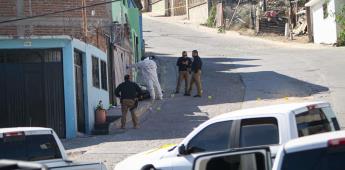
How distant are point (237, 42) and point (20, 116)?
31.1 meters

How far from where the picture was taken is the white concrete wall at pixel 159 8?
3051 inches

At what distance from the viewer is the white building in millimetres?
43281

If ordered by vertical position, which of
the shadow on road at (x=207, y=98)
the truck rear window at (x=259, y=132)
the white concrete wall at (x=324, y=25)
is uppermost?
the white concrete wall at (x=324, y=25)

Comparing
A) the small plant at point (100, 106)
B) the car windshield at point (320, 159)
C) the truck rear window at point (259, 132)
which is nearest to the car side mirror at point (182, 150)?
the truck rear window at point (259, 132)

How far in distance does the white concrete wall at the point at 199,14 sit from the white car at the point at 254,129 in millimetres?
54938

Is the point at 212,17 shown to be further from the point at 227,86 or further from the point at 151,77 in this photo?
the point at 151,77

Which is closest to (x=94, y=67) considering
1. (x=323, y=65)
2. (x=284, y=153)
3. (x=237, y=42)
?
(x=323, y=65)

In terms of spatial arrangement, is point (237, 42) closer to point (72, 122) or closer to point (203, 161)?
point (72, 122)

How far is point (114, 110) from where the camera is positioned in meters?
24.6

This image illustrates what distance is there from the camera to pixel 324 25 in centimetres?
4528

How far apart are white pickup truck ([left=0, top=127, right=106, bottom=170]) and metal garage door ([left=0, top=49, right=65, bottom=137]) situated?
9000 mm

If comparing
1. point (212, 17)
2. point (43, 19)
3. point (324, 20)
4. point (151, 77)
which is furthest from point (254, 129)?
point (212, 17)

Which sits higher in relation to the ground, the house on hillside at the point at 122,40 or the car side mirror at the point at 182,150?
the house on hillside at the point at 122,40

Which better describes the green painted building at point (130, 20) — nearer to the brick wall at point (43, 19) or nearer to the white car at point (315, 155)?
the brick wall at point (43, 19)
